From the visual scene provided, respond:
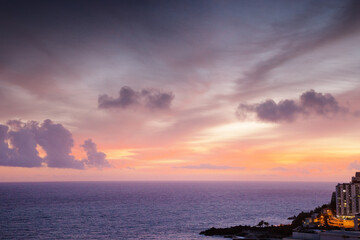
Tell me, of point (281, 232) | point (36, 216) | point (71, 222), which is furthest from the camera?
point (36, 216)

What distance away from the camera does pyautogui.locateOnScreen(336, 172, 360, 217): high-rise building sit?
10709cm

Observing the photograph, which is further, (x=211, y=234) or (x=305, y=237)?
(x=211, y=234)

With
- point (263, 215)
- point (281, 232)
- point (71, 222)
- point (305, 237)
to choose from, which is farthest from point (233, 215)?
point (305, 237)

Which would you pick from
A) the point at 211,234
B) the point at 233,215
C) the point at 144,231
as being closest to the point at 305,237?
the point at 211,234

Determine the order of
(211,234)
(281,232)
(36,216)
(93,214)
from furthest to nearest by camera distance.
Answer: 1. (93,214)
2. (36,216)
3. (211,234)
4. (281,232)

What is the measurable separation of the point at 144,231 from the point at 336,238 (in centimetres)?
5137

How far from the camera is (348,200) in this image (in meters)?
109

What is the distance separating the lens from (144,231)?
93.4 meters

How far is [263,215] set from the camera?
126 m

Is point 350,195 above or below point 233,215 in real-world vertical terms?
A: above

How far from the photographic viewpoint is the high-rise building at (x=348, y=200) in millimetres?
107088

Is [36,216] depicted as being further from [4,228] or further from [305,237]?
[305,237]

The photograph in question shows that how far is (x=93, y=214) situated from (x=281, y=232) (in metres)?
74.6

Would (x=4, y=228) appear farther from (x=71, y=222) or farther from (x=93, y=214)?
(x=93, y=214)
